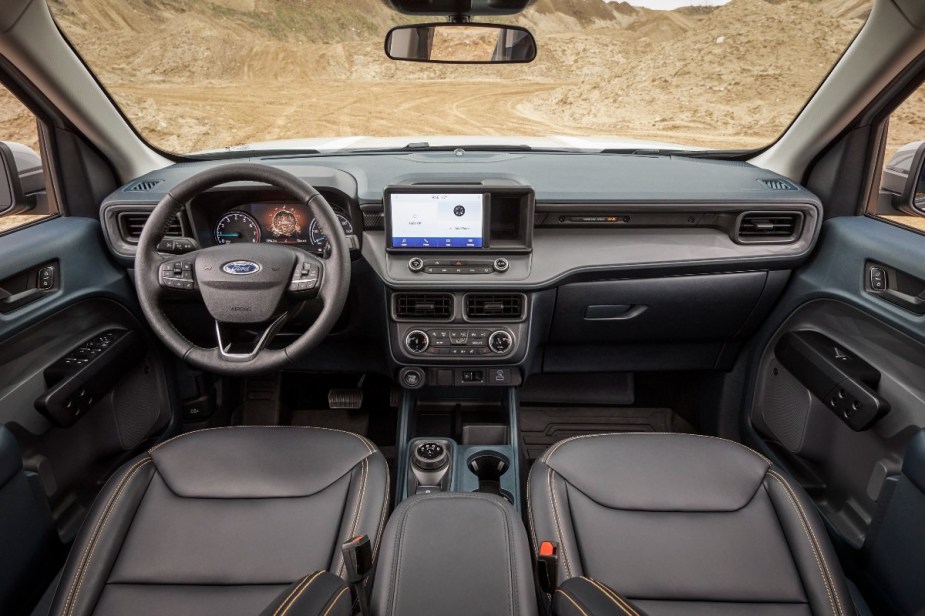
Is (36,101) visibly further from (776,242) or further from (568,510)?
(776,242)

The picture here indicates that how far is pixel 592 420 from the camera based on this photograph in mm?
3119

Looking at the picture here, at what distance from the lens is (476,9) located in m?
2.08

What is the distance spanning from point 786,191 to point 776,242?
204 millimetres

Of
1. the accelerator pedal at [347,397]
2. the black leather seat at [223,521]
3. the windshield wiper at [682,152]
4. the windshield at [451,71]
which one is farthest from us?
the windshield at [451,71]

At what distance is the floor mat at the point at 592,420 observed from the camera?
3105 mm

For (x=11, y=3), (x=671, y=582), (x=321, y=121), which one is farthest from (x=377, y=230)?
(x=321, y=121)

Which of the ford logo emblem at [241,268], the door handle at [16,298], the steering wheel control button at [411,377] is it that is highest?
the ford logo emblem at [241,268]

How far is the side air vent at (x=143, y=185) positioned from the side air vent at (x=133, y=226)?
109 millimetres

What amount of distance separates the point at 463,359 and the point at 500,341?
171 mm

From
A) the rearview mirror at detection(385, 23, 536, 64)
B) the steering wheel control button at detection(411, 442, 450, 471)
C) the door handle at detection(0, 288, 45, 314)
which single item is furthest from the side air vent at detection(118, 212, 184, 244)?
the steering wheel control button at detection(411, 442, 450, 471)

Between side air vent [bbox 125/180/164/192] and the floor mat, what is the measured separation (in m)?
1.99

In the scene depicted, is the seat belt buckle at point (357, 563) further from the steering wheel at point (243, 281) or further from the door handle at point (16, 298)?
the door handle at point (16, 298)

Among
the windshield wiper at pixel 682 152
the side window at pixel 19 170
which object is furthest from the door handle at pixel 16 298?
the windshield wiper at pixel 682 152

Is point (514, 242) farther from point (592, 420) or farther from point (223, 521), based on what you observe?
point (223, 521)
